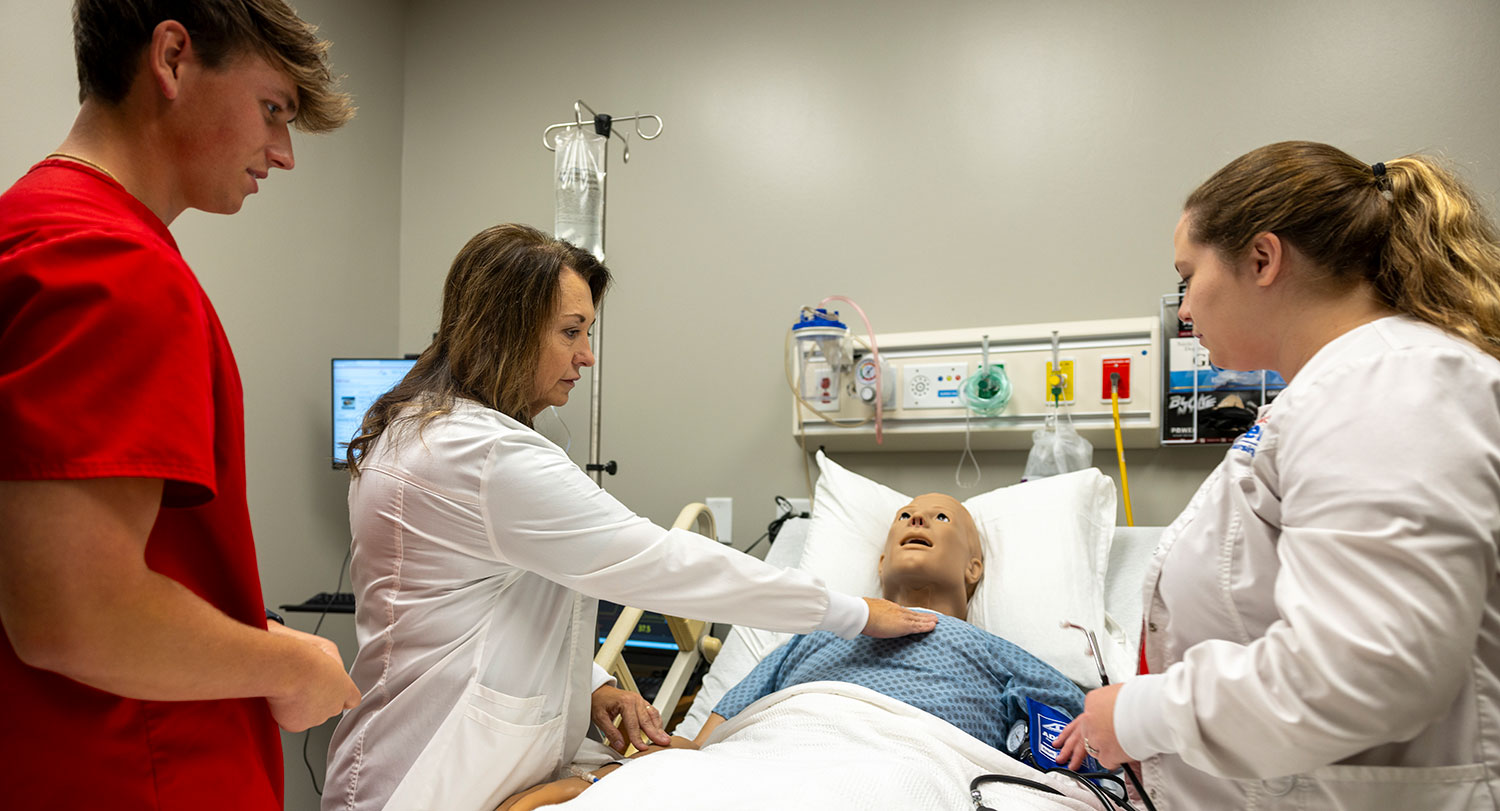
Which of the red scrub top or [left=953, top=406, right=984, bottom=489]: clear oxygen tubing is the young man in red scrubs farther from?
[left=953, top=406, right=984, bottom=489]: clear oxygen tubing

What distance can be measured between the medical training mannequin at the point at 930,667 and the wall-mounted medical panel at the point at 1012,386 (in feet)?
2.07

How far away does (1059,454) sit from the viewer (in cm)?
255

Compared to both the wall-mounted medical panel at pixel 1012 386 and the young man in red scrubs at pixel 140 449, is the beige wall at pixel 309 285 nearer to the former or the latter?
the wall-mounted medical panel at pixel 1012 386

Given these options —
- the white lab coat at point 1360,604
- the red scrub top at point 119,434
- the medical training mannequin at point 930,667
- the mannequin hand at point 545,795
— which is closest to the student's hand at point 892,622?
the medical training mannequin at point 930,667

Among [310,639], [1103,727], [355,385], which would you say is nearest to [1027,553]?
[1103,727]

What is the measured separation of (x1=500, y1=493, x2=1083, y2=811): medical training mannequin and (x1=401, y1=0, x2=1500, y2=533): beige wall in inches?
28.1

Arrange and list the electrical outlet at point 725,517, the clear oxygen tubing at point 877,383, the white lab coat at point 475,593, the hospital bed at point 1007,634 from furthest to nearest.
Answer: the electrical outlet at point 725,517 → the clear oxygen tubing at point 877,383 → the hospital bed at point 1007,634 → the white lab coat at point 475,593

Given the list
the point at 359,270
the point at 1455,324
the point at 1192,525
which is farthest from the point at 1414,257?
the point at 359,270

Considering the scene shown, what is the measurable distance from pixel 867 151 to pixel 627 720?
205 cm

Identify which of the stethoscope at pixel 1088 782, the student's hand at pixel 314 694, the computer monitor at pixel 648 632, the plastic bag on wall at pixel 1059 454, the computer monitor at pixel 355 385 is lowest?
the computer monitor at pixel 648 632

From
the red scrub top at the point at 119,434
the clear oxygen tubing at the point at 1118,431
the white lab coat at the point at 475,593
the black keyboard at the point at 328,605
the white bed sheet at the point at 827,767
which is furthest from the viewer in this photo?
the black keyboard at the point at 328,605

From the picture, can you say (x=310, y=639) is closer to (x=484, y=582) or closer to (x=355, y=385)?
(x=484, y=582)

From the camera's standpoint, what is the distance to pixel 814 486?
2.99 meters

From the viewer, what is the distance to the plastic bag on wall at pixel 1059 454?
256cm
